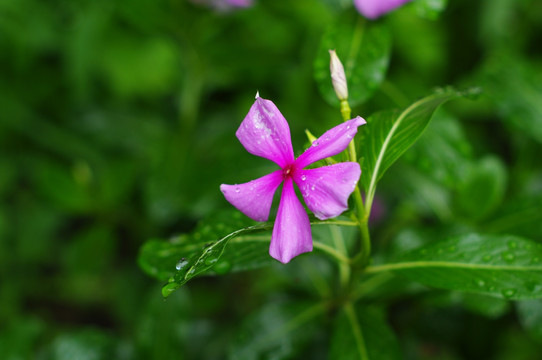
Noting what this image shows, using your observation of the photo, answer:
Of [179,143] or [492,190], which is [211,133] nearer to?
[179,143]

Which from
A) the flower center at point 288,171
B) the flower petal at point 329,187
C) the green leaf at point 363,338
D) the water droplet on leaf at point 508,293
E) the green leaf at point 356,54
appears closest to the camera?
the flower petal at point 329,187

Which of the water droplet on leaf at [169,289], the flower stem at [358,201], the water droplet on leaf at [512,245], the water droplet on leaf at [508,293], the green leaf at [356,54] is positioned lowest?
the water droplet on leaf at [508,293]

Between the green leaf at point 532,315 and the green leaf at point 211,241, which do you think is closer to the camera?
the green leaf at point 211,241

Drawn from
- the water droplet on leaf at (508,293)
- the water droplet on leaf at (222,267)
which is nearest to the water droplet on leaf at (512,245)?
the water droplet on leaf at (508,293)

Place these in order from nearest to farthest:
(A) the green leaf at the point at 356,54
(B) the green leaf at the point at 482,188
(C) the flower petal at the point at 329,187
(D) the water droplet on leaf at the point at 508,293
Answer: (C) the flower petal at the point at 329,187, (D) the water droplet on leaf at the point at 508,293, (A) the green leaf at the point at 356,54, (B) the green leaf at the point at 482,188

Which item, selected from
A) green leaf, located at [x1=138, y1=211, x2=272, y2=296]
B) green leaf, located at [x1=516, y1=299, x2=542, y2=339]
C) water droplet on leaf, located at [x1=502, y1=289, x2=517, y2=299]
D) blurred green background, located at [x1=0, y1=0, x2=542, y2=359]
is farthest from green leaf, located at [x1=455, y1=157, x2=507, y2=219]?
green leaf, located at [x1=138, y1=211, x2=272, y2=296]

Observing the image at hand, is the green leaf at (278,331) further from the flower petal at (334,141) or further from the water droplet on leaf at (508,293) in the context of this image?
the flower petal at (334,141)
